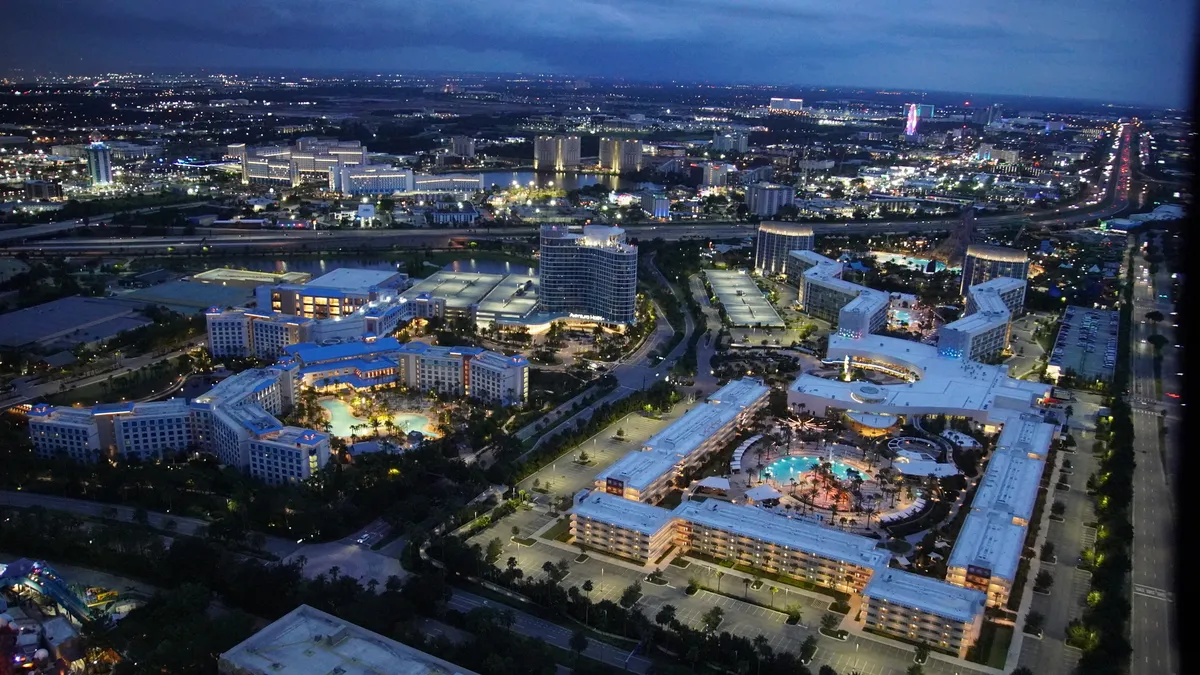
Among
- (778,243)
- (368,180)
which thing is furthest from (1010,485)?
(368,180)

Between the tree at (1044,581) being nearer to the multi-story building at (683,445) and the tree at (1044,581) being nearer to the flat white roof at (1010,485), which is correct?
the flat white roof at (1010,485)

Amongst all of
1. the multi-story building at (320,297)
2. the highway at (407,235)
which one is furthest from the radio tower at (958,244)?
the multi-story building at (320,297)

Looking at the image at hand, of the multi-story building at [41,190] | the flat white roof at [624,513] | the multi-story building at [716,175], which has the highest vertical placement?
the multi-story building at [716,175]

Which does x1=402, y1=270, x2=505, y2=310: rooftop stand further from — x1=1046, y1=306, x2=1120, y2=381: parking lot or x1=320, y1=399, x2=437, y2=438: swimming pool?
x1=1046, y1=306, x2=1120, y2=381: parking lot

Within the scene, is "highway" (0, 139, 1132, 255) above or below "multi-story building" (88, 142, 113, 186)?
below

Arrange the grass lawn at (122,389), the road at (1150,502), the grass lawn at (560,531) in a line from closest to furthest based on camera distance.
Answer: the road at (1150,502), the grass lawn at (560,531), the grass lawn at (122,389)

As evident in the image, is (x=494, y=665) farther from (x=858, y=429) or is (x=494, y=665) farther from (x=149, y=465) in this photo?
Result: (x=858, y=429)

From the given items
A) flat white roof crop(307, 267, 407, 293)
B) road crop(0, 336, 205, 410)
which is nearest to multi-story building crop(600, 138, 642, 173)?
Result: flat white roof crop(307, 267, 407, 293)
